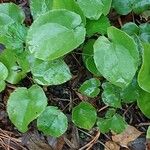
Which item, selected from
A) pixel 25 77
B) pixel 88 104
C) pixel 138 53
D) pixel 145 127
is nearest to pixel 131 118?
pixel 145 127

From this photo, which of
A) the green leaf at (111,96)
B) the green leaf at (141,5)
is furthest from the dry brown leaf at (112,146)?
the green leaf at (141,5)

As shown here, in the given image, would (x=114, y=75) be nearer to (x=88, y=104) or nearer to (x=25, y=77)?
(x=88, y=104)

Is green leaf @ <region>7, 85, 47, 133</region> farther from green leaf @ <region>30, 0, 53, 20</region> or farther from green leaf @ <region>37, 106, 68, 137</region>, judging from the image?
green leaf @ <region>30, 0, 53, 20</region>

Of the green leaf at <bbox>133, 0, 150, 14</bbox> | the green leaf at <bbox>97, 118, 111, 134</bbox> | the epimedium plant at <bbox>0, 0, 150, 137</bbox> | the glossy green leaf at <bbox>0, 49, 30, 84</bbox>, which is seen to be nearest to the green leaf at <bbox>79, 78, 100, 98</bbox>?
the epimedium plant at <bbox>0, 0, 150, 137</bbox>

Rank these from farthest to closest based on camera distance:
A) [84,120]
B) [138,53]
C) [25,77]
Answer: [25,77], [84,120], [138,53]

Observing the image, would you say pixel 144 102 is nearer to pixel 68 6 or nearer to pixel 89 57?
pixel 89 57

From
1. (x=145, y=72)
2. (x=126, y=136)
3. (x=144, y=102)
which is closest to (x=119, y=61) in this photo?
(x=145, y=72)
